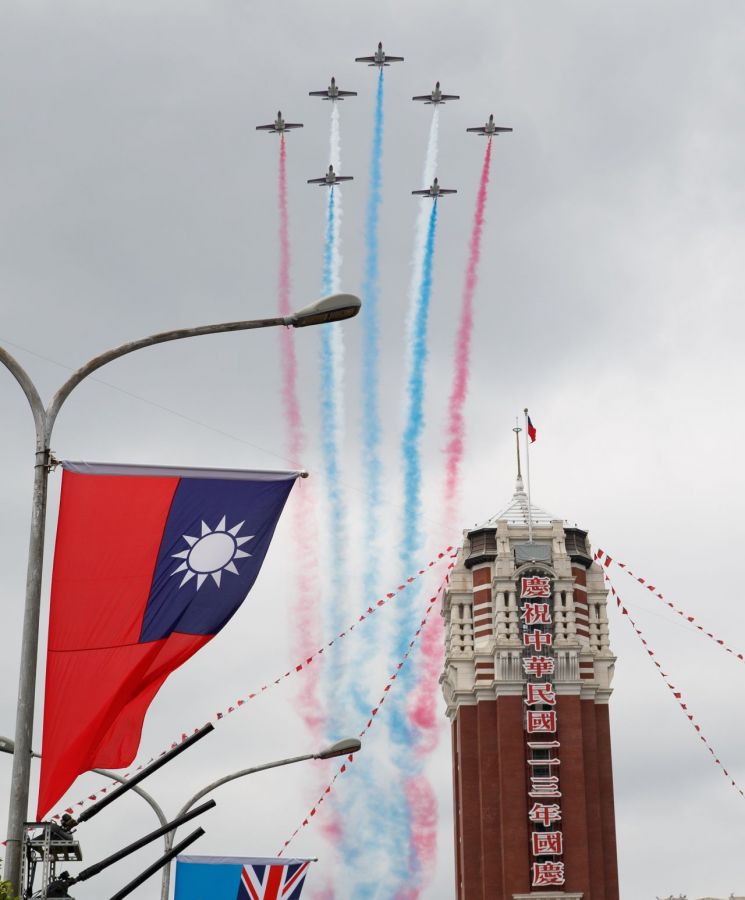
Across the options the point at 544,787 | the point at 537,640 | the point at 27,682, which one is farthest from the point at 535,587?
the point at 27,682

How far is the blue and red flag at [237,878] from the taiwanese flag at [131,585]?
13447 millimetres

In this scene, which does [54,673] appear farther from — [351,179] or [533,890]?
[533,890]

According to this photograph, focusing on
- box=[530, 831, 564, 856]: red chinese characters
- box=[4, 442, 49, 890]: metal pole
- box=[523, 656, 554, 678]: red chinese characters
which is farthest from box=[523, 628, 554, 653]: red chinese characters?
box=[4, 442, 49, 890]: metal pole

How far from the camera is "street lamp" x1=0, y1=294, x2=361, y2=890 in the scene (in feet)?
66.3

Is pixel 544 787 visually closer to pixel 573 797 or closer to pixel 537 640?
pixel 573 797

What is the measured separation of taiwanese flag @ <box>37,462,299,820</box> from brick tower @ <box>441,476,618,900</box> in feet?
318

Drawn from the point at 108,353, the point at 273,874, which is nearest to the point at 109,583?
the point at 108,353

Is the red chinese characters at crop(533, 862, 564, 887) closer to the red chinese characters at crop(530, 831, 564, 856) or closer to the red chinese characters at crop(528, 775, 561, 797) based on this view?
the red chinese characters at crop(530, 831, 564, 856)

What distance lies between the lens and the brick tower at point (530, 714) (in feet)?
379

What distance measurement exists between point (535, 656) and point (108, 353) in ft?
331

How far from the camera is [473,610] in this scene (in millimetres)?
126812

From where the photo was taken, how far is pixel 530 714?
11850 cm

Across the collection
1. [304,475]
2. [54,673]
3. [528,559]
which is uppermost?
[528,559]

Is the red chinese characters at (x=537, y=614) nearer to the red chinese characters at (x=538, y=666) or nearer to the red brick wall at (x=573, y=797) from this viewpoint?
the red chinese characters at (x=538, y=666)
